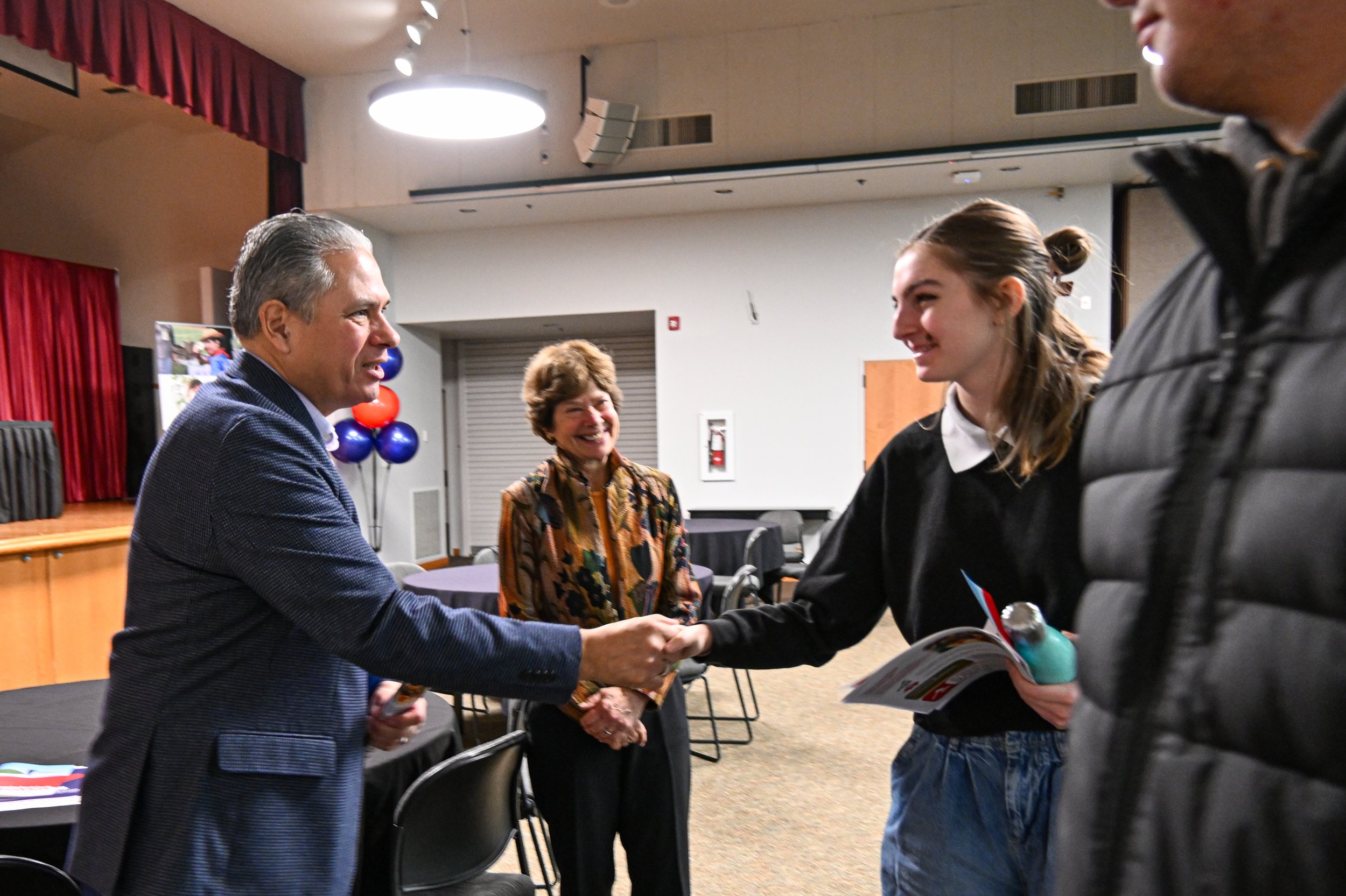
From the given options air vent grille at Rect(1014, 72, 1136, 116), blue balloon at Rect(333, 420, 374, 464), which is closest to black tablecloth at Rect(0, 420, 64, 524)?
blue balloon at Rect(333, 420, 374, 464)

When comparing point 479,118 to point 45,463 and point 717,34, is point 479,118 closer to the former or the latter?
point 717,34

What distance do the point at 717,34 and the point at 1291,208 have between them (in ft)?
24.4

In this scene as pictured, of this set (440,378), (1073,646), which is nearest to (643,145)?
(440,378)

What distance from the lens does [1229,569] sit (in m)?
0.61

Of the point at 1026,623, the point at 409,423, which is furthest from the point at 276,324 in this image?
the point at 409,423

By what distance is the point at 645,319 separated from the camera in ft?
28.6

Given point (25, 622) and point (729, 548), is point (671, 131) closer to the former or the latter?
point (729, 548)

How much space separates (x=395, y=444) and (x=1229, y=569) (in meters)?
8.01

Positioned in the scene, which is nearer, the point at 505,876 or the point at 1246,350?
the point at 1246,350

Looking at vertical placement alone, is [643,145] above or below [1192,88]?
above

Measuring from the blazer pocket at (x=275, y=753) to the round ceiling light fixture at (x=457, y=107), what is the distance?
4.18 metres

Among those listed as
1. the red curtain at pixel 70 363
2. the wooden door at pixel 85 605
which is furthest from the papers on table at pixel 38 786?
the red curtain at pixel 70 363

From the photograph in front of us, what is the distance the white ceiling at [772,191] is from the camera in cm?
671

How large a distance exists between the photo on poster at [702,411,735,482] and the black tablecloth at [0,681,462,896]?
586 cm
